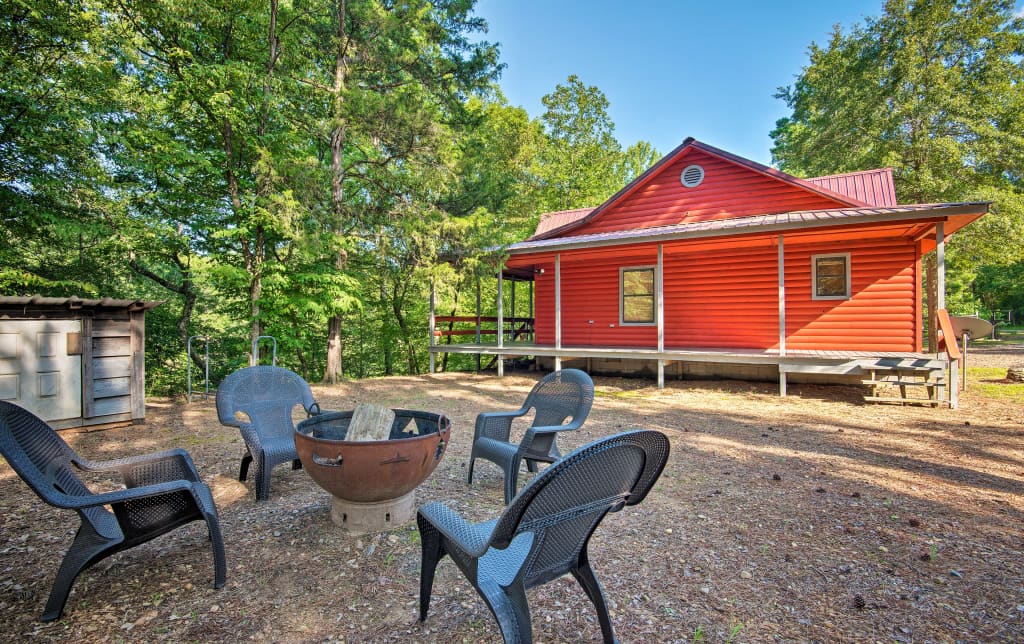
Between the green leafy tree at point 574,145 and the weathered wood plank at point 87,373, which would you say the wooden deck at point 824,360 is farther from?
the green leafy tree at point 574,145

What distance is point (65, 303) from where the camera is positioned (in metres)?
5.52

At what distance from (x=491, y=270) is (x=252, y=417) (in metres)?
6.94

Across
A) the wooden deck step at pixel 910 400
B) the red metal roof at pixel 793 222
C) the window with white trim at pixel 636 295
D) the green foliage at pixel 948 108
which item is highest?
the green foliage at pixel 948 108

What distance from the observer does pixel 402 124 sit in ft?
29.8

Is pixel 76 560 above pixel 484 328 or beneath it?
beneath

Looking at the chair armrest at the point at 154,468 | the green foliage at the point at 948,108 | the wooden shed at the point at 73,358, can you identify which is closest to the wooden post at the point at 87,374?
the wooden shed at the point at 73,358

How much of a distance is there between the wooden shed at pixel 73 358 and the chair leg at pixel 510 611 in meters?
6.45

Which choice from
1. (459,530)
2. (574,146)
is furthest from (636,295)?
(574,146)

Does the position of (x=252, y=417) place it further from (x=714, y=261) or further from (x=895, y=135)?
(x=895, y=135)

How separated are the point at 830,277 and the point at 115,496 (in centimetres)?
1144

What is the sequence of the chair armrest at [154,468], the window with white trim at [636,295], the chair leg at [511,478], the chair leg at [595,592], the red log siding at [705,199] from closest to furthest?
1. the chair leg at [595,592]
2. the chair armrest at [154,468]
3. the chair leg at [511,478]
4. the red log siding at [705,199]
5. the window with white trim at [636,295]

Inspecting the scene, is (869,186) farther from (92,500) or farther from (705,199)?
(92,500)

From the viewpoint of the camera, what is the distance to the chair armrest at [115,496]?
2.11m

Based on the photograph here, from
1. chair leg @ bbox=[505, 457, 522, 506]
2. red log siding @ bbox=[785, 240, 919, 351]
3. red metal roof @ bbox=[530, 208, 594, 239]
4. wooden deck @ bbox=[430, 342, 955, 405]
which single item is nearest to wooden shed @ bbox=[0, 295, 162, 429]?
chair leg @ bbox=[505, 457, 522, 506]
